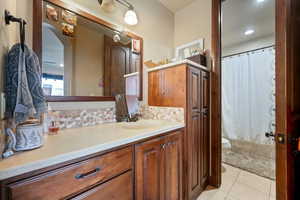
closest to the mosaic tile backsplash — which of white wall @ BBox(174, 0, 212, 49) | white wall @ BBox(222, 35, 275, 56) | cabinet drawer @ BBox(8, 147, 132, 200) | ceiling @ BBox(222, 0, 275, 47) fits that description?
cabinet drawer @ BBox(8, 147, 132, 200)

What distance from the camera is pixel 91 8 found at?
1.34 m

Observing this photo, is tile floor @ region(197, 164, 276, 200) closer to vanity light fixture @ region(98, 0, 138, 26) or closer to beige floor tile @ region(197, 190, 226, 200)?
beige floor tile @ region(197, 190, 226, 200)

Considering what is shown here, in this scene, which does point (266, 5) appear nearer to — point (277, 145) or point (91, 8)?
point (277, 145)

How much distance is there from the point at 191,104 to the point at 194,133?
0.35m

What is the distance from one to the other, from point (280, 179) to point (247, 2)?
94.7 inches

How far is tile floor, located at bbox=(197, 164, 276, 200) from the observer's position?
163 centimetres

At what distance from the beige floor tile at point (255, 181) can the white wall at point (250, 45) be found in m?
2.50

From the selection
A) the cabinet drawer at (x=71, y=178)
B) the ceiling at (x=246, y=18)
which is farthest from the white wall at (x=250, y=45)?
the cabinet drawer at (x=71, y=178)

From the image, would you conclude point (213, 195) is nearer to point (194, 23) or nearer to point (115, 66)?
point (115, 66)

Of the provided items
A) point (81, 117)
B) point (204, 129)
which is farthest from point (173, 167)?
point (81, 117)

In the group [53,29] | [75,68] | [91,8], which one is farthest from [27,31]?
[91,8]

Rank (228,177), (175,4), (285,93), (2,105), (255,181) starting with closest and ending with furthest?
(2,105), (285,93), (255,181), (228,177), (175,4)

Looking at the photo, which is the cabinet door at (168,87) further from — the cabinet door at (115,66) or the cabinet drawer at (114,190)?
the cabinet drawer at (114,190)

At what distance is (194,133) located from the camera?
1.57 metres
